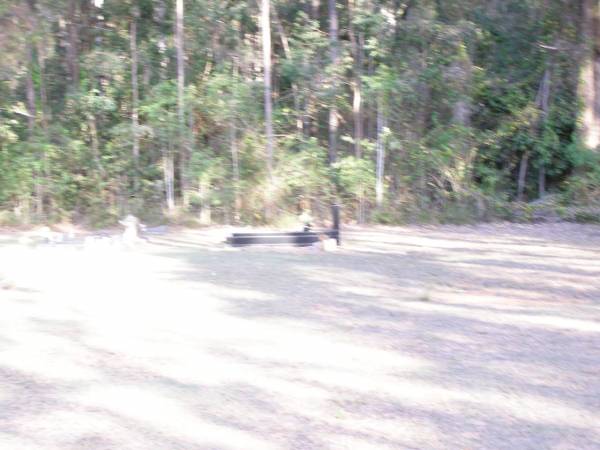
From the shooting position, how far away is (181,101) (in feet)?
66.0

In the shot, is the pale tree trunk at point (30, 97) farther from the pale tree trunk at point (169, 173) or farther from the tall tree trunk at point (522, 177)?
the tall tree trunk at point (522, 177)

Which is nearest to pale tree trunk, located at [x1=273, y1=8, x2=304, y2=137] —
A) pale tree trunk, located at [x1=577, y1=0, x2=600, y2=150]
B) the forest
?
the forest

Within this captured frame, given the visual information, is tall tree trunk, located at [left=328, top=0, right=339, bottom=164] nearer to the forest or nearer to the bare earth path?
the forest

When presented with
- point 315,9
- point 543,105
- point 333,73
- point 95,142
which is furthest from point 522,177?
point 95,142

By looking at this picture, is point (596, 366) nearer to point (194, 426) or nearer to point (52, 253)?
point (194, 426)

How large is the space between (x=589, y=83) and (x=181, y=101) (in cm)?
1102

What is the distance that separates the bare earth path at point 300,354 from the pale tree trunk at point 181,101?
734cm

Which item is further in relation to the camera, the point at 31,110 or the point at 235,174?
the point at 31,110

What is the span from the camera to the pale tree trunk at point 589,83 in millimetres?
21781

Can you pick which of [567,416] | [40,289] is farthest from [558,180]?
[567,416]

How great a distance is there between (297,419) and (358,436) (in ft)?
1.62

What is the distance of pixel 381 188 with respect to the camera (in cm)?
2055

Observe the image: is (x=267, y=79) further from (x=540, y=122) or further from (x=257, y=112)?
(x=540, y=122)

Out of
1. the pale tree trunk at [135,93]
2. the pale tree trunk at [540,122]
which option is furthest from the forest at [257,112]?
the pale tree trunk at [540,122]
